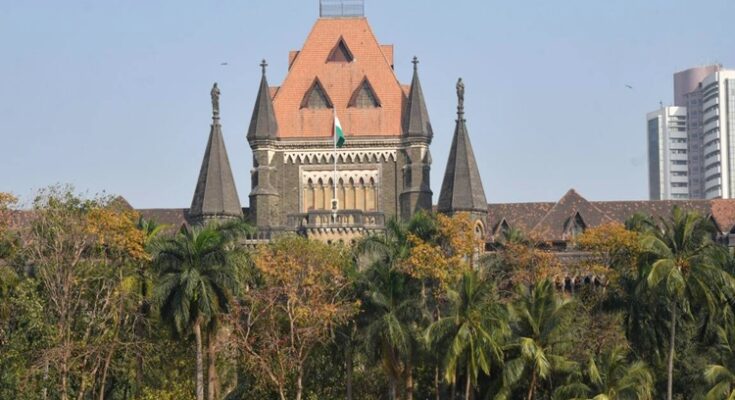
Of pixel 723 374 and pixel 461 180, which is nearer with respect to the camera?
pixel 723 374

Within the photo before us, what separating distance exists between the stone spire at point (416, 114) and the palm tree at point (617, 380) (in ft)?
104

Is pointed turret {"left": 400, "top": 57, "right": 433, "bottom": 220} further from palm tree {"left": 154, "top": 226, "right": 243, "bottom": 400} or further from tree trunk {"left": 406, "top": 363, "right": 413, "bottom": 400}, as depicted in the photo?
palm tree {"left": 154, "top": 226, "right": 243, "bottom": 400}

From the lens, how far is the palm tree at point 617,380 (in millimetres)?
56656

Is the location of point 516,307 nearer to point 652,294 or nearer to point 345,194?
point 652,294

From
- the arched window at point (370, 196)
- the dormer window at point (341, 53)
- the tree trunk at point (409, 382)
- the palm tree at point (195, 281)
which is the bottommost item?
the tree trunk at point (409, 382)

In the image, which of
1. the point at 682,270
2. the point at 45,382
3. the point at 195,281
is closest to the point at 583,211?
the point at 682,270

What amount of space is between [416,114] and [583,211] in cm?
1235

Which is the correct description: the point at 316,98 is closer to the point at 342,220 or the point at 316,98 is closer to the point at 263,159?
the point at 263,159

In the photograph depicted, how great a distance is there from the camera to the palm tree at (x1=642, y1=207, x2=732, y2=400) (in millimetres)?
57844

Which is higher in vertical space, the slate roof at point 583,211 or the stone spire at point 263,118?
the stone spire at point 263,118

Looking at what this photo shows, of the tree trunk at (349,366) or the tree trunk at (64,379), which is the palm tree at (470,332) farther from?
the tree trunk at (64,379)

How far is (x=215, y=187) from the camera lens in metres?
84.6

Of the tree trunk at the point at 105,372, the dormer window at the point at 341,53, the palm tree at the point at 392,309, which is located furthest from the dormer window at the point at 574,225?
the tree trunk at the point at 105,372

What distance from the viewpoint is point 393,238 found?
6638cm
